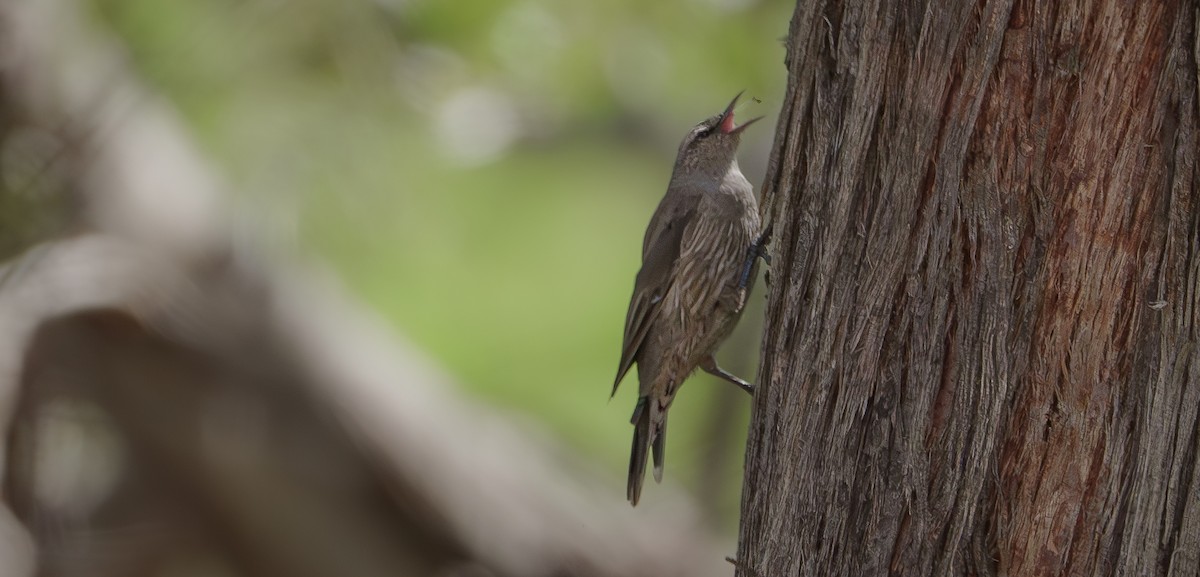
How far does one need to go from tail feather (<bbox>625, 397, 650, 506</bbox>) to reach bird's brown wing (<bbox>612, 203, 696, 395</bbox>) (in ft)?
0.46

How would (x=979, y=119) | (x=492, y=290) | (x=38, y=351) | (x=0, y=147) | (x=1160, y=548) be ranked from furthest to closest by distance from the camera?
(x=492, y=290) < (x=0, y=147) < (x=38, y=351) < (x=979, y=119) < (x=1160, y=548)

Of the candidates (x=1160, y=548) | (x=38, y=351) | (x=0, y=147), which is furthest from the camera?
(x=0, y=147)

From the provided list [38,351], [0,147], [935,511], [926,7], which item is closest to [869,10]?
[926,7]

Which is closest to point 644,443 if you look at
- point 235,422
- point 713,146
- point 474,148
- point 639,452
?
point 639,452

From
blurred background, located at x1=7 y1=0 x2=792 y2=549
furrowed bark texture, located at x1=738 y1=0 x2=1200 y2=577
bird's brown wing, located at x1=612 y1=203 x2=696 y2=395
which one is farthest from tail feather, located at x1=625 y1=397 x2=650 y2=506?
blurred background, located at x1=7 y1=0 x2=792 y2=549

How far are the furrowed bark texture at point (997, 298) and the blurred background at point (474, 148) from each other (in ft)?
11.7

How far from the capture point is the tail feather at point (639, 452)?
12.3 feet

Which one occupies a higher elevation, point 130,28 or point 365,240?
point 130,28

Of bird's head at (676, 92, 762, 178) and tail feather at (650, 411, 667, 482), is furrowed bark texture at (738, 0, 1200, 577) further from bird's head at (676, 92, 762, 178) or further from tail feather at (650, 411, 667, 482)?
bird's head at (676, 92, 762, 178)

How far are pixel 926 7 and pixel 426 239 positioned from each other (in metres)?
4.49

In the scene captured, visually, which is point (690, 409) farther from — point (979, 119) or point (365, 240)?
point (979, 119)

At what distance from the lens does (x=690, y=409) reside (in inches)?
265

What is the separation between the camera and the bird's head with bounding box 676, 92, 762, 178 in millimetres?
4309

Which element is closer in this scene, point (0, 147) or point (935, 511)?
point (935, 511)
